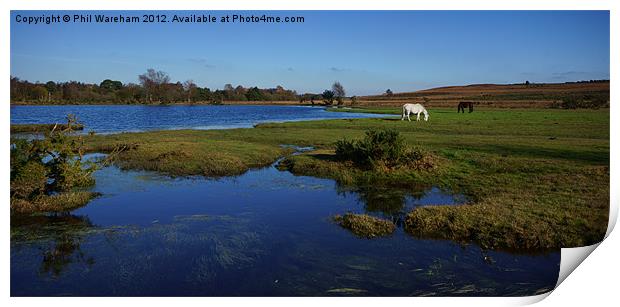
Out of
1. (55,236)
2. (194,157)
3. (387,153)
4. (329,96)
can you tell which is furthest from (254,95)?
(55,236)

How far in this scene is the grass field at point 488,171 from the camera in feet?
33.5

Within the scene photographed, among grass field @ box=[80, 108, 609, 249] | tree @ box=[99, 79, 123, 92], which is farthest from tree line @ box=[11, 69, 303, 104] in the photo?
grass field @ box=[80, 108, 609, 249]

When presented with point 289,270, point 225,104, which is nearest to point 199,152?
point 289,270

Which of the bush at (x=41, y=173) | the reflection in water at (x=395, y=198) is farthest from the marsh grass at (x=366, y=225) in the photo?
the bush at (x=41, y=173)

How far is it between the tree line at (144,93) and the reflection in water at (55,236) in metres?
20.0

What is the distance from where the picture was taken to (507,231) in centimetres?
995

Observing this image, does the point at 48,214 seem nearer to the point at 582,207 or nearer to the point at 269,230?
the point at 269,230

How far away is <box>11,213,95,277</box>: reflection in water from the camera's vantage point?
8844mm

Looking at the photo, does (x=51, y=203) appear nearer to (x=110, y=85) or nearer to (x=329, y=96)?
(x=110, y=85)

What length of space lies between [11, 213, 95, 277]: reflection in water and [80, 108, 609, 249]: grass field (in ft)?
20.8

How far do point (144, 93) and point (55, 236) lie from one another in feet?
222

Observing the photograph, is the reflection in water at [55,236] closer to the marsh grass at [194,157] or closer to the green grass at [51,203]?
the green grass at [51,203]

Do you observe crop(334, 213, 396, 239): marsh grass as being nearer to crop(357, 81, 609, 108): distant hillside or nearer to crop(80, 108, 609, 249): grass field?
crop(80, 108, 609, 249): grass field

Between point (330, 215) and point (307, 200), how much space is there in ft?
5.85
